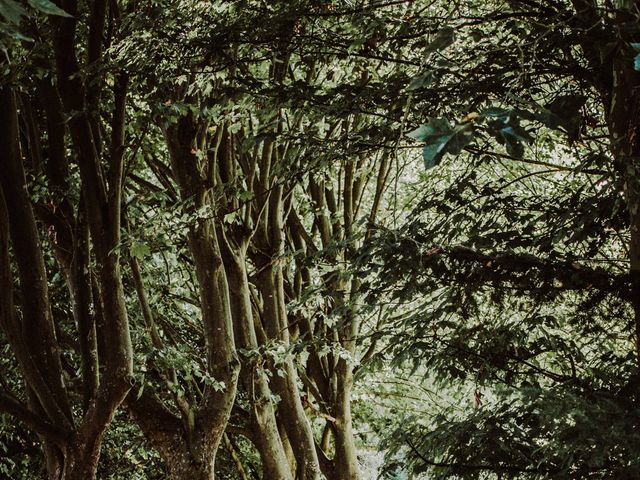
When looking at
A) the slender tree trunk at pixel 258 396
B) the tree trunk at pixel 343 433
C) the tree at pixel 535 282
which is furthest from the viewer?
the tree trunk at pixel 343 433

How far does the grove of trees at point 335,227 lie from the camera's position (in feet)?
12.0

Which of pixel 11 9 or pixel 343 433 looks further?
pixel 343 433

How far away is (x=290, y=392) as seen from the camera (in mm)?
7770

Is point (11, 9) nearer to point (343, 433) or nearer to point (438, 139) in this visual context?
point (438, 139)

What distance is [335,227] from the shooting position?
399 inches

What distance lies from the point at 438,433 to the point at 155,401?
3.43 metres

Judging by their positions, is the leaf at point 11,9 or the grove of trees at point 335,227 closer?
the leaf at point 11,9

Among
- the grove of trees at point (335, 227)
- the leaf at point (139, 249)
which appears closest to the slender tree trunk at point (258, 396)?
the grove of trees at point (335, 227)

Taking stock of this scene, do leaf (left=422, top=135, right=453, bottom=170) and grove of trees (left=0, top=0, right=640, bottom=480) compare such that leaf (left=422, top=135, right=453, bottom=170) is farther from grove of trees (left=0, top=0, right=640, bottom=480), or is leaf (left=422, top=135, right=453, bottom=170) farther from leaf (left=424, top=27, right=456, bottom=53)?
leaf (left=424, top=27, right=456, bottom=53)

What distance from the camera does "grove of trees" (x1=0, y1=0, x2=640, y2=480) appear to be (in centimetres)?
365

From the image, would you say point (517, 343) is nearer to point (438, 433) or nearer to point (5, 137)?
point (438, 433)

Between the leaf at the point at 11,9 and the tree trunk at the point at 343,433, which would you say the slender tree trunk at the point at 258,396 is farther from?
the leaf at the point at 11,9

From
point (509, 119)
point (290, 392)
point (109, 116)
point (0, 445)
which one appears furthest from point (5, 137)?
point (0, 445)

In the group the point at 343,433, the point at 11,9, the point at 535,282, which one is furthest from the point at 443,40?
the point at 343,433
